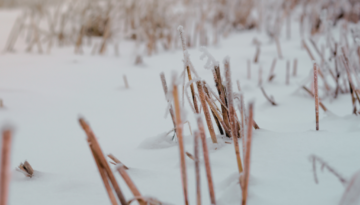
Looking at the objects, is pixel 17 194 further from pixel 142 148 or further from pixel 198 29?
pixel 198 29

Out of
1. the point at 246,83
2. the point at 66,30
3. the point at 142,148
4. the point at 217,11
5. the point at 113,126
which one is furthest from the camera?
the point at 217,11

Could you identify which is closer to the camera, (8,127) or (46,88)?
(8,127)

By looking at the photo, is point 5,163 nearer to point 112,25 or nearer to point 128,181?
point 128,181

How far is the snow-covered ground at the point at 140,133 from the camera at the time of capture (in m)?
0.51

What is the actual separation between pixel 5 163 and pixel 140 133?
26.8 inches

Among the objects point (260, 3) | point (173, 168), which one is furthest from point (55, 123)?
point (260, 3)

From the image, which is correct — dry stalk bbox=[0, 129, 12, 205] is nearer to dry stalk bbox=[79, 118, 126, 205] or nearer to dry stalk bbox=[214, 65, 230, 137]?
dry stalk bbox=[79, 118, 126, 205]

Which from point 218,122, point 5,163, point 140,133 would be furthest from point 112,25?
point 5,163

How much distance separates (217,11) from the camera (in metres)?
2.97

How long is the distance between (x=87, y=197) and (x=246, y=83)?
1.18 metres

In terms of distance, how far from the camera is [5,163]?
0.83 ft

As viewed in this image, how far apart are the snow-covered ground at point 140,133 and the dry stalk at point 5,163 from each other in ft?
0.34

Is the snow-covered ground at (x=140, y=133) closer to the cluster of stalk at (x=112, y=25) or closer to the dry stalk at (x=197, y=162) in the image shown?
the dry stalk at (x=197, y=162)

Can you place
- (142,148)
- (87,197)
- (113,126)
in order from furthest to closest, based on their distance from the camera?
(113,126), (142,148), (87,197)
